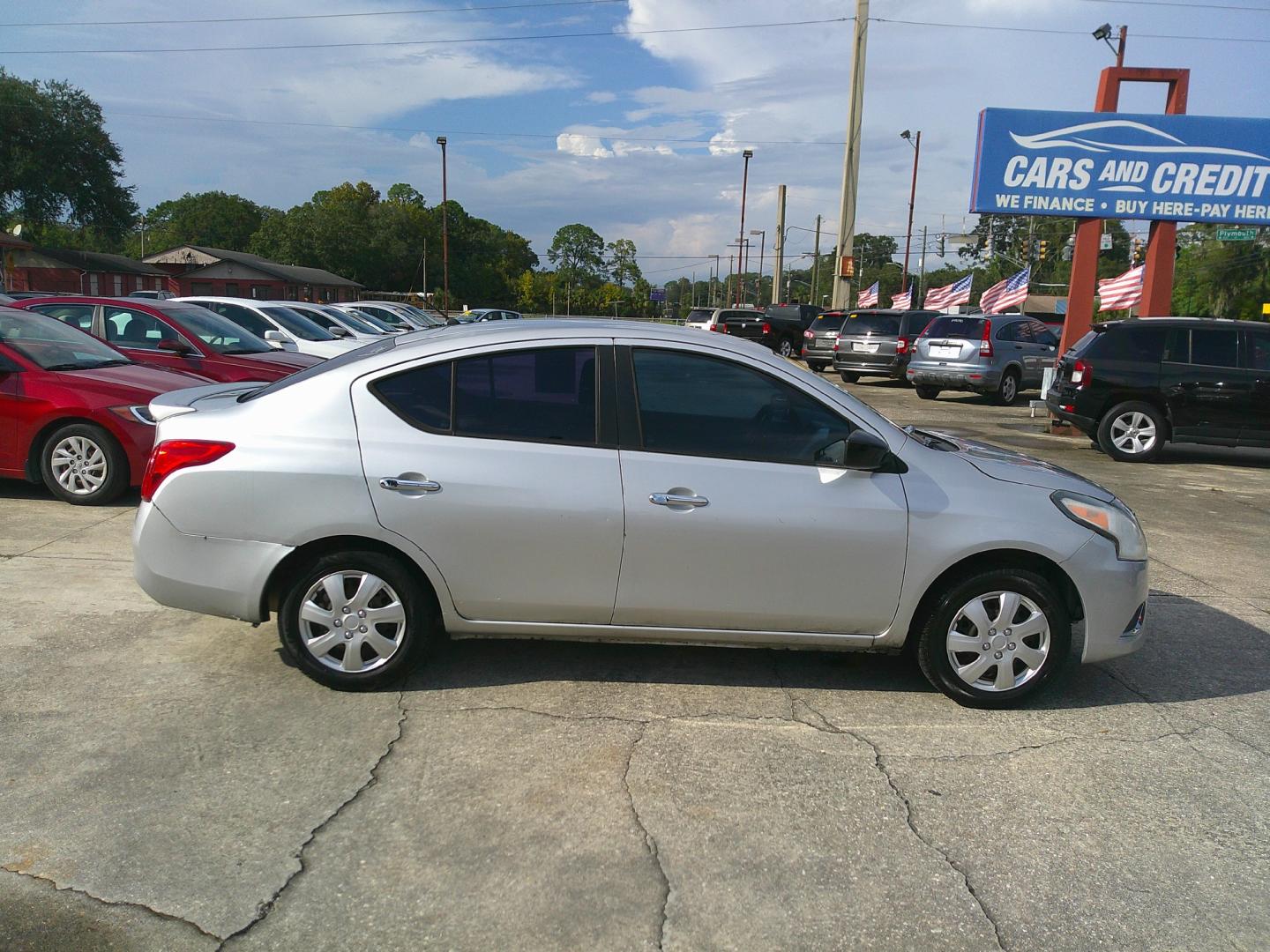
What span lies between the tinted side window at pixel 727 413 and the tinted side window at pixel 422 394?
0.85m

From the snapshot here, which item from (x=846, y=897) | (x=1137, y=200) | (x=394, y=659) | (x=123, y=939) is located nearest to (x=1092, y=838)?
(x=846, y=897)

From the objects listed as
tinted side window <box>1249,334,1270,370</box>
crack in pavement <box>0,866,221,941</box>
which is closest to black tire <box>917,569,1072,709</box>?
crack in pavement <box>0,866,221,941</box>

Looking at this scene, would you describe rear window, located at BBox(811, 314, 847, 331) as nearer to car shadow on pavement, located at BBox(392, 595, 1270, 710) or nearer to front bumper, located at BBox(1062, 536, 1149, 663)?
car shadow on pavement, located at BBox(392, 595, 1270, 710)

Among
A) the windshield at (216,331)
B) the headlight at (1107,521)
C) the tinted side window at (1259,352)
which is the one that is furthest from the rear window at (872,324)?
the headlight at (1107,521)

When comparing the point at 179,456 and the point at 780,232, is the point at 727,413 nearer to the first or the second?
the point at 179,456

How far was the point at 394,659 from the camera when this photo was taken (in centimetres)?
425

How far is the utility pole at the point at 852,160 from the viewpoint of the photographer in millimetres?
29984

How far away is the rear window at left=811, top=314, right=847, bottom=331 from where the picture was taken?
25641 mm

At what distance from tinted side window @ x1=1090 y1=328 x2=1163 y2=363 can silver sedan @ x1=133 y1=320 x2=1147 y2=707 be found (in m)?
8.70

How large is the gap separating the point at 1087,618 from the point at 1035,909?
1760 millimetres

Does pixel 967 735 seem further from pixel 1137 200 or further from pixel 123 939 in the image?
pixel 1137 200

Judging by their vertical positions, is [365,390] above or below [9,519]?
above

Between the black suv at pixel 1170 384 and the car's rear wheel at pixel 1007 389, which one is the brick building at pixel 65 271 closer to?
the car's rear wheel at pixel 1007 389

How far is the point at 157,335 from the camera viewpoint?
33.4ft
